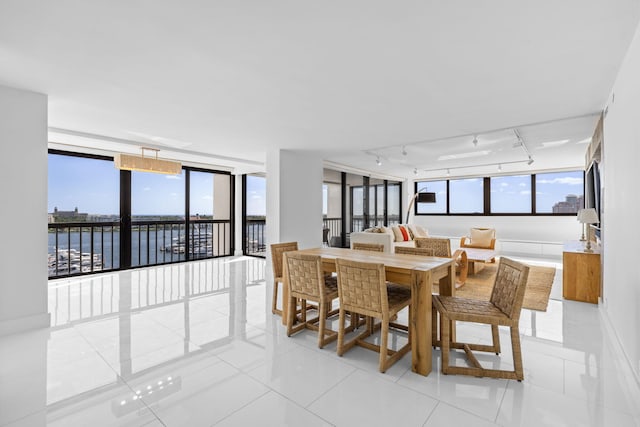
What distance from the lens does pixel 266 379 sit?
2.12 metres

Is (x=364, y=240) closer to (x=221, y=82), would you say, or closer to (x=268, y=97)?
(x=268, y=97)

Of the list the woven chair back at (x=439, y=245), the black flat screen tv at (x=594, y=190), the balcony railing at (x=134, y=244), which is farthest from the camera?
the balcony railing at (x=134, y=244)

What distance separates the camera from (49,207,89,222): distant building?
5.28m

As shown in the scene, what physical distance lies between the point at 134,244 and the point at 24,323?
3.31 meters

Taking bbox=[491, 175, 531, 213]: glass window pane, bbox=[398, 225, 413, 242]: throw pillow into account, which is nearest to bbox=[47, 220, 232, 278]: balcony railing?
bbox=[398, 225, 413, 242]: throw pillow

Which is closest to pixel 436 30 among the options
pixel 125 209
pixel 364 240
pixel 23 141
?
pixel 23 141

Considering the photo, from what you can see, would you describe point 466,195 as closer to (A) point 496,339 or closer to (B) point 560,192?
(B) point 560,192

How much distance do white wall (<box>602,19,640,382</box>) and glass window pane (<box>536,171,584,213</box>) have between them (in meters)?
5.68

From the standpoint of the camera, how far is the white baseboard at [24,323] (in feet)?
9.23

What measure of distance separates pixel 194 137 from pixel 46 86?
1972mm

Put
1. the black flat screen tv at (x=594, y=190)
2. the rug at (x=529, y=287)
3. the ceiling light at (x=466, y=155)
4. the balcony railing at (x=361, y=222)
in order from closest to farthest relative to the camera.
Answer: the rug at (x=529, y=287), the black flat screen tv at (x=594, y=190), the ceiling light at (x=466, y=155), the balcony railing at (x=361, y=222)

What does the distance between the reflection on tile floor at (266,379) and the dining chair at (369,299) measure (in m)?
0.09

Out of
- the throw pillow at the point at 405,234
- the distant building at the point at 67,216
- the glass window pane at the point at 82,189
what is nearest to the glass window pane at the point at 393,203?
the throw pillow at the point at 405,234

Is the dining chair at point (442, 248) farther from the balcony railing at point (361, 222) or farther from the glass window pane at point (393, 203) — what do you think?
the glass window pane at point (393, 203)
